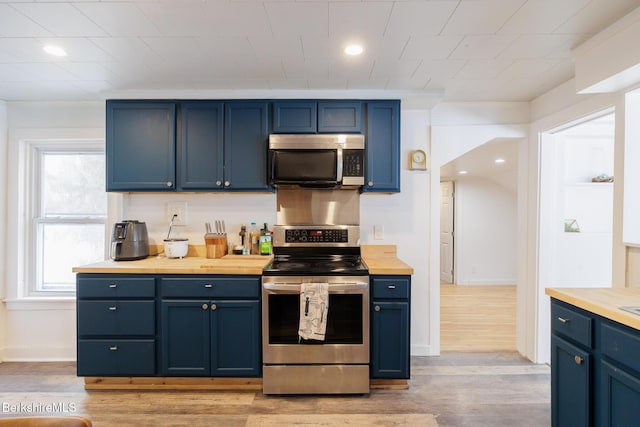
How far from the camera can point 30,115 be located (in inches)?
116

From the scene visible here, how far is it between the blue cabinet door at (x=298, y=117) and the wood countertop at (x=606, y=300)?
6.50 feet

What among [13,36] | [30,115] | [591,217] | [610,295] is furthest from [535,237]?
[30,115]

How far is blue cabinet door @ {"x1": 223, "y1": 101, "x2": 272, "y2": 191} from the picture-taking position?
2.69 m

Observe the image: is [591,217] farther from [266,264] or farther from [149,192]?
[149,192]

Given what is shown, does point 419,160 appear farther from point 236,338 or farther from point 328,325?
point 236,338

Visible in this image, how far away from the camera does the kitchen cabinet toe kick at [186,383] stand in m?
2.42

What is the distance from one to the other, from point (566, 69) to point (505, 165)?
319 cm

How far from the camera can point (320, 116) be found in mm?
2689

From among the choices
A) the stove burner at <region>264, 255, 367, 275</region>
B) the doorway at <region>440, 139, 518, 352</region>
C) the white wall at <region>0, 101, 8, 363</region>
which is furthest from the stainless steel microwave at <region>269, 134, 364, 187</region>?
the doorway at <region>440, 139, 518, 352</region>

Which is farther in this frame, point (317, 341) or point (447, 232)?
point (447, 232)

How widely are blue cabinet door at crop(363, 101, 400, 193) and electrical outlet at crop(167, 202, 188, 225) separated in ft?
5.42

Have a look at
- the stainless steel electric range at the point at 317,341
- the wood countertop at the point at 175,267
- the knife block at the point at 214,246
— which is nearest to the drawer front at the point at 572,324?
the stainless steel electric range at the point at 317,341

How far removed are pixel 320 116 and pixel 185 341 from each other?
2009 millimetres

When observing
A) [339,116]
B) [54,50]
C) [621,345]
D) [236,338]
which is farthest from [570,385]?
[54,50]
